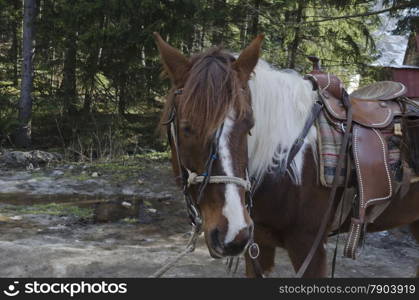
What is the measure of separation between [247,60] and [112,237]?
12.4 ft

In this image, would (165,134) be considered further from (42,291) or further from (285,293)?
(42,291)

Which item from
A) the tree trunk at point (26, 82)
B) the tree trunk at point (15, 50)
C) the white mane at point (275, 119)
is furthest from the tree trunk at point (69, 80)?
the white mane at point (275, 119)

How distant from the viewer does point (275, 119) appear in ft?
7.25

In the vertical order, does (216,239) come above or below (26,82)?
above

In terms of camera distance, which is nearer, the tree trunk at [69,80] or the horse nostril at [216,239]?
the horse nostril at [216,239]

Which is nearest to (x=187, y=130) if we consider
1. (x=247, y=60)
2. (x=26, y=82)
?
(x=247, y=60)

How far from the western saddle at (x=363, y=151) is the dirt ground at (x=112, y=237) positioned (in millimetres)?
1802

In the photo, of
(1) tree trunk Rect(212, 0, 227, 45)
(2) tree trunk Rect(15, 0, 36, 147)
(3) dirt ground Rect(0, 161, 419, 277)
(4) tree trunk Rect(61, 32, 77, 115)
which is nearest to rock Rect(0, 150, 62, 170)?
→ (3) dirt ground Rect(0, 161, 419, 277)

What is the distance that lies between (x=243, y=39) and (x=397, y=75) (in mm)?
8831

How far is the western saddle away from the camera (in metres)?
2.35

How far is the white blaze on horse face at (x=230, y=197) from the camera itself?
169 centimetres

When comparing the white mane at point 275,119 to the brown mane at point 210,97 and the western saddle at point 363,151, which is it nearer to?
A: the western saddle at point 363,151

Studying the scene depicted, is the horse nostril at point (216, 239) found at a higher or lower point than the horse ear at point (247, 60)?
lower

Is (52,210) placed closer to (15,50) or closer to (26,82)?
(26,82)
